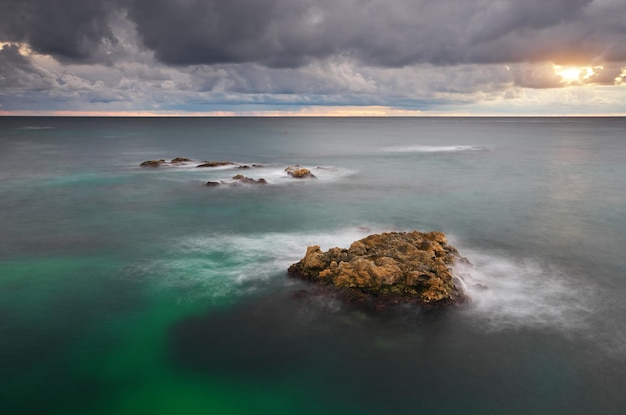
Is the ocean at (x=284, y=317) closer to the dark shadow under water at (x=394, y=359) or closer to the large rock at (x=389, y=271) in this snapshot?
the dark shadow under water at (x=394, y=359)

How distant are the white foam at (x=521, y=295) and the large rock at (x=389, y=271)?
0.94 m

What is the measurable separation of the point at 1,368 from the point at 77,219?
17.3 metres

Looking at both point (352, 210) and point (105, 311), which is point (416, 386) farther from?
point (352, 210)

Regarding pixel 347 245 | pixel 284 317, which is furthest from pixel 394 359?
pixel 347 245

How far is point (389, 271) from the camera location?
15.9m

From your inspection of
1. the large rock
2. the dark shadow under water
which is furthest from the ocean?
the large rock

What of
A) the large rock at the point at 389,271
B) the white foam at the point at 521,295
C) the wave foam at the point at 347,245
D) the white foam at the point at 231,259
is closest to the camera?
the white foam at the point at 521,295

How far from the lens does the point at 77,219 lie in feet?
92.9

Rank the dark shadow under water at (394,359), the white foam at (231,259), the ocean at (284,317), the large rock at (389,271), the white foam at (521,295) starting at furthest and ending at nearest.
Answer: the white foam at (231,259), the large rock at (389,271), the white foam at (521,295), the ocean at (284,317), the dark shadow under water at (394,359)

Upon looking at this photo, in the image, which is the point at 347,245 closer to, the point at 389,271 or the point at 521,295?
the point at 389,271

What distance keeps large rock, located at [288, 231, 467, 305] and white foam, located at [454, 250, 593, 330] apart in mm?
941

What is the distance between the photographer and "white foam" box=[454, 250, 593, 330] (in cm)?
1507

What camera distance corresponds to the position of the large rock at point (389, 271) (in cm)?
1574

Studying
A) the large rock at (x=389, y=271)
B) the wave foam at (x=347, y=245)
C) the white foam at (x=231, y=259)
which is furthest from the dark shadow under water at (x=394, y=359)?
the white foam at (x=231, y=259)
